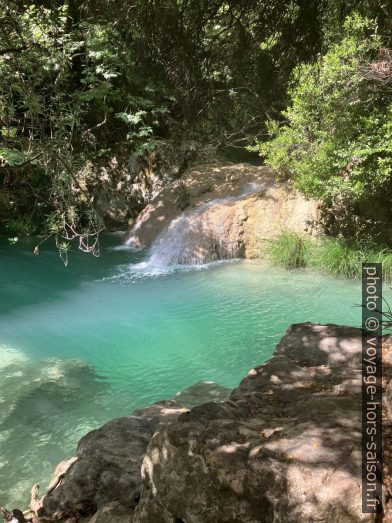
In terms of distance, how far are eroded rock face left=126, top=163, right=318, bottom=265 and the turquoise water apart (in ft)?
2.02

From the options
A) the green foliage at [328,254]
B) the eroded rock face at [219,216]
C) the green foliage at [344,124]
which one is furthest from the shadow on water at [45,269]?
the green foliage at [344,124]

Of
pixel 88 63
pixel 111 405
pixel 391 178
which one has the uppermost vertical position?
pixel 88 63

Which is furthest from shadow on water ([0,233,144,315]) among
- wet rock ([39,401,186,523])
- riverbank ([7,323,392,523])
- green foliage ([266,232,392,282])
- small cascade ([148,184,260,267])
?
riverbank ([7,323,392,523])

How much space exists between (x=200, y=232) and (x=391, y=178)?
386 centimetres

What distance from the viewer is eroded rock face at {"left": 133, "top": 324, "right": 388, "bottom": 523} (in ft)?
5.21

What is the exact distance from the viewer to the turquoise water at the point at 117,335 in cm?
441

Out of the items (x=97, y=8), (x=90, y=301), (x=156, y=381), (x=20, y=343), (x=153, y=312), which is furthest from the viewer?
(x=90, y=301)

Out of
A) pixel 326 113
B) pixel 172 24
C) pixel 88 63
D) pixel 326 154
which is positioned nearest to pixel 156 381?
pixel 172 24

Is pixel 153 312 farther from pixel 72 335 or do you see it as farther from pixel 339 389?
pixel 339 389

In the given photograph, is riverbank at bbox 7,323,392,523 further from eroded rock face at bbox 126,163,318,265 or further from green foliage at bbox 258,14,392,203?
eroded rock face at bbox 126,163,318,265

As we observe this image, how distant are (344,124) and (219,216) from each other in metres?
3.22

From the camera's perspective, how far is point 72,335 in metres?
6.46

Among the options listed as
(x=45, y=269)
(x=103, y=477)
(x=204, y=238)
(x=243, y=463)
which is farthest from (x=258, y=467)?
(x=45, y=269)

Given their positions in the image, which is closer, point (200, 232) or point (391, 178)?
point (391, 178)
